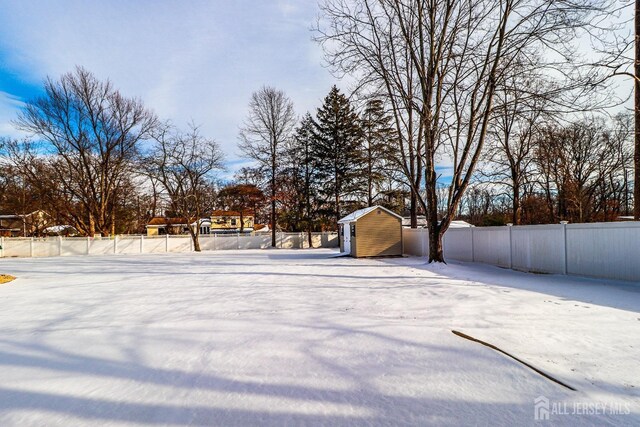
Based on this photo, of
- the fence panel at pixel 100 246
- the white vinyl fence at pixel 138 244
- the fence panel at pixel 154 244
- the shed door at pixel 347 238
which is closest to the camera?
the shed door at pixel 347 238

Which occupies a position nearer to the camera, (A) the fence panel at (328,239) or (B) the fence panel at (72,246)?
(B) the fence panel at (72,246)

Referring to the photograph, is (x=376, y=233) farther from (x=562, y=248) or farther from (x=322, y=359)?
(x=322, y=359)

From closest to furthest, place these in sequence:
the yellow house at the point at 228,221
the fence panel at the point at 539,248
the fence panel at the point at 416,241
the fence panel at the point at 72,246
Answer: the fence panel at the point at 539,248, the fence panel at the point at 416,241, the fence panel at the point at 72,246, the yellow house at the point at 228,221

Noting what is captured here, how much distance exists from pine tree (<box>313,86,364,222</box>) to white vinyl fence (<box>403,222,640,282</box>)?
13676 millimetres

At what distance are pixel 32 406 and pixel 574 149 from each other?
25.4 meters

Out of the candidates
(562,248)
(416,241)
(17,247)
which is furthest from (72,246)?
(562,248)

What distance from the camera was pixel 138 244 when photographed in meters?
22.2

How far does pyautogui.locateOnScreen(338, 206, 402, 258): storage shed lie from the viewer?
1545 cm

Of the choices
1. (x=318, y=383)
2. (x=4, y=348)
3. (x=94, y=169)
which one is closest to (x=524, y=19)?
(x=318, y=383)

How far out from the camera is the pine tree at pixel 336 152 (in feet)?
83.5

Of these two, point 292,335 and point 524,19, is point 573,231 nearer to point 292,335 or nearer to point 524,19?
point 524,19

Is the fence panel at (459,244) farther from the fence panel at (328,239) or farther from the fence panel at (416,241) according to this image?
the fence panel at (328,239)

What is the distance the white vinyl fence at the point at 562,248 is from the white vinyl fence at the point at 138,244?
15874 millimetres

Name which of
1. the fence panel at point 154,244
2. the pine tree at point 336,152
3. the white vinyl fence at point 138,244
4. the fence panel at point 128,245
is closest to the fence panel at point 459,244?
the pine tree at point 336,152
